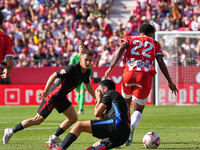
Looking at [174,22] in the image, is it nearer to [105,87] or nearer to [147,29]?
[147,29]

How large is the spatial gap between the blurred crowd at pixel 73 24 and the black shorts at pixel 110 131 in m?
15.9

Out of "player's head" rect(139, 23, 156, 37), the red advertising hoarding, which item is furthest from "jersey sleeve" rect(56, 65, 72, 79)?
the red advertising hoarding

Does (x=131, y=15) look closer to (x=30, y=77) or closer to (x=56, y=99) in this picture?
(x=30, y=77)

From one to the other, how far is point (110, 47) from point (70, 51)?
6.89ft

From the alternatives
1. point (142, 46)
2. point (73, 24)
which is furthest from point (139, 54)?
point (73, 24)

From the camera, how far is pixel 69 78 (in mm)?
9688

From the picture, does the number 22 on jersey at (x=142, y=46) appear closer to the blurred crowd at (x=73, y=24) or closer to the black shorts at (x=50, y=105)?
the black shorts at (x=50, y=105)

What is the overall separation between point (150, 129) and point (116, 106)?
5.35m

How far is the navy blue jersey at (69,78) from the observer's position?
949 cm

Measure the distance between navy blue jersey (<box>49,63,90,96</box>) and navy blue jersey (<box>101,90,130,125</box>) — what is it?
164 cm

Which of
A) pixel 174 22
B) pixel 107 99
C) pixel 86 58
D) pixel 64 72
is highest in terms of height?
pixel 174 22

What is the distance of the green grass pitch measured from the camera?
987 centimetres

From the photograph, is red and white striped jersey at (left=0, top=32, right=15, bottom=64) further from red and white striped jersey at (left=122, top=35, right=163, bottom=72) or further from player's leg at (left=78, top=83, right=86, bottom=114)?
player's leg at (left=78, top=83, right=86, bottom=114)

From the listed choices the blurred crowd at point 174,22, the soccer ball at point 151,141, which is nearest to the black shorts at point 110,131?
the soccer ball at point 151,141
